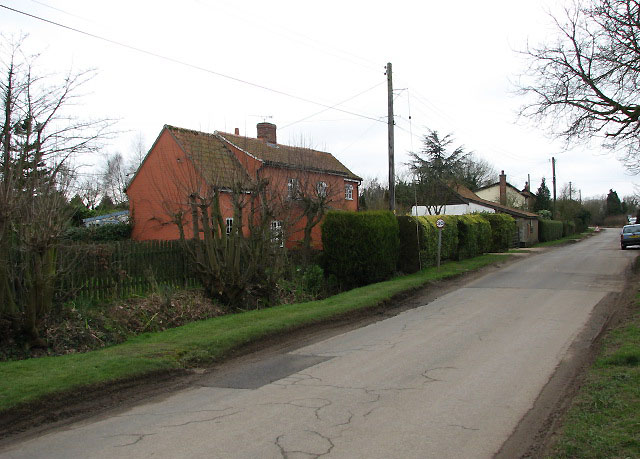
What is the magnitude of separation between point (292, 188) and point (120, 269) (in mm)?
8241

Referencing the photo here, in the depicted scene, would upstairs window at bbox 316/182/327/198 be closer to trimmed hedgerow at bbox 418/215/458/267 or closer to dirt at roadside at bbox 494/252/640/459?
trimmed hedgerow at bbox 418/215/458/267

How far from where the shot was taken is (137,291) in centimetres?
1370

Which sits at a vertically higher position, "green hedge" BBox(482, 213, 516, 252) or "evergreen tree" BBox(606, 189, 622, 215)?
"evergreen tree" BBox(606, 189, 622, 215)

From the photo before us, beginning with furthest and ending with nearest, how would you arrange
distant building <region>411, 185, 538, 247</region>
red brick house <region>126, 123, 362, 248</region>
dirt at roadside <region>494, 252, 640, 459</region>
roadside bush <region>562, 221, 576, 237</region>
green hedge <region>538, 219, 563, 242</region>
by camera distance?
1. roadside bush <region>562, 221, 576, 237</region>
2. green hedge <region>538, 219, 563, 242</region>
3. distant building <region>411, 185, 538, 247</region>
4. red brick house <region>126, 123, 362, 248</region>
5. dirt at roadside <region>494, 252, 640, 459</region>

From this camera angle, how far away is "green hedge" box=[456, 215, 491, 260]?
29.4m

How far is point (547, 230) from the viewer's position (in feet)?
188

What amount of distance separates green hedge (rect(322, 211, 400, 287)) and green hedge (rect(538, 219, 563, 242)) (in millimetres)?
40904

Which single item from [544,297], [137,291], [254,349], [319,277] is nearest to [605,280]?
[544,297]

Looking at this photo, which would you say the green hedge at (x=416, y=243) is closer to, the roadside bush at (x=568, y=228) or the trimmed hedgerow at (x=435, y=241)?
the trimmed hedgerow at (x=435, y=241)

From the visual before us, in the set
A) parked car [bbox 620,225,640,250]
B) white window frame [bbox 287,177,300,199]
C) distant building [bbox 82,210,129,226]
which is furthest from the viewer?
parked car [bbox 620,225,640,250]

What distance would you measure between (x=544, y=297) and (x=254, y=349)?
32.2 ft

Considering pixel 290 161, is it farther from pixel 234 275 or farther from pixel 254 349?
pixel 254 349

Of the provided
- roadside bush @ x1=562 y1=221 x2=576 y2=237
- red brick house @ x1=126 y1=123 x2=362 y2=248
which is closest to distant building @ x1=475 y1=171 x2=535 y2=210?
roadside bush @ x1=562 y1=221 x2=576 y2=237

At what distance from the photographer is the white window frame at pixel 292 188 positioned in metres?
19.7
